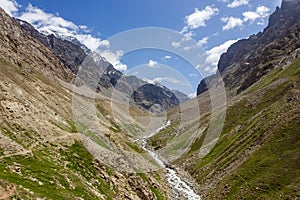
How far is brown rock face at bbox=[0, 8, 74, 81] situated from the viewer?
125956 millimetres

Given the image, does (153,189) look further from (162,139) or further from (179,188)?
(162,139)

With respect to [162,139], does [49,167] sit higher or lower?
lower

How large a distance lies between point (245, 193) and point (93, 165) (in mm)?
33506

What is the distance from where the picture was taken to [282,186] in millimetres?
66875

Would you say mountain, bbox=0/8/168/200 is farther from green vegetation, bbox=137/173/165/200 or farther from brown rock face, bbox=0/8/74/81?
brown rock face, bbox=0/8/74/81

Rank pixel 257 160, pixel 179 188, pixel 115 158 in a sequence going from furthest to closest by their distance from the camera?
pixel 179 188
pixel 257 160
pixel 115 158

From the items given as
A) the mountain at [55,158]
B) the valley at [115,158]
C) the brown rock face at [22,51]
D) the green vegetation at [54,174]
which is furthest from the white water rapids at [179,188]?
the brown rock face at [22,51]

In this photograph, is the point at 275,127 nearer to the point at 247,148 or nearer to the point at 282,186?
the point at 247,148

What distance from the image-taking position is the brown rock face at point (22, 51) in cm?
12596

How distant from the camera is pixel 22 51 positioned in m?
150

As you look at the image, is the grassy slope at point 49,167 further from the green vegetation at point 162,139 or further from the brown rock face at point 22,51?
the green vegetation at point 162,139

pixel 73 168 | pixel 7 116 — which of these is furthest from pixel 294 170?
pixel 7 116

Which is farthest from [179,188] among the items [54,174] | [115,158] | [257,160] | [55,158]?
[54,174]

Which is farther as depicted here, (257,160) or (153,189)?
(257,160)
